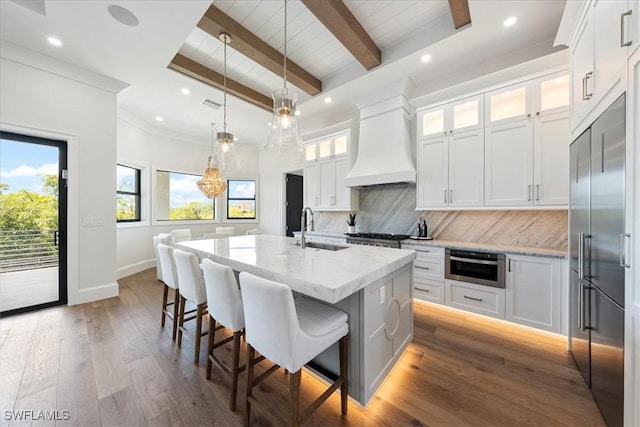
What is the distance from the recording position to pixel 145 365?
6.15 ft

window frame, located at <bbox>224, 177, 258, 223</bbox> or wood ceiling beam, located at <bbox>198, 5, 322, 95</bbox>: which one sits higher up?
wood ceiling beam, located at <bbox>198, 5, 322, 95</bbox>

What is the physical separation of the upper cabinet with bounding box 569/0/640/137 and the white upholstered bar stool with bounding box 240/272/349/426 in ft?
6.63

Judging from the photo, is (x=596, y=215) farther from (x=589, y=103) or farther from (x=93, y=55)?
(x=93, y=55)

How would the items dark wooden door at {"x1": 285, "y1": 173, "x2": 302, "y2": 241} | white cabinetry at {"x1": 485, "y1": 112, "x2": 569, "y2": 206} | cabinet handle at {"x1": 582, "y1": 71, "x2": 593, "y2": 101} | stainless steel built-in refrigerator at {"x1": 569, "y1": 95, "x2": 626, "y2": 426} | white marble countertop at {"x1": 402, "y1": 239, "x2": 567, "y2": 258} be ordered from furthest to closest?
dark wooden door at {"x1": 285, "y1": 173, "x2": 302, "y2": 241}, white cabinetry at {"x1": 485, "y1": 112, "x2": 569, "y2": 206}, white marble countertop at {"x1": 402, "y1": 239, "x2": 567, "y2": 258}, cabinet handle at {"x1": 582, "y1": 71, "x2": 593, "y2": 101}, stainless steel built-in refrigerator at {"x1": 569, "y1": 95, "x2": 626, "y2": 426}

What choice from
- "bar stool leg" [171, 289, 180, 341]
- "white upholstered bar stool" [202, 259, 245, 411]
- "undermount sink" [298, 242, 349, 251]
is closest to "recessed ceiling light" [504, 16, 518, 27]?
"undermount sink" [298, 242, 349, 251]

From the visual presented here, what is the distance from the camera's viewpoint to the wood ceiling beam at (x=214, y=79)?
301 cm

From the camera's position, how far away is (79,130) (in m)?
3.11

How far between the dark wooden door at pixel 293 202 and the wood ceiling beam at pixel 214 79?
225 cm

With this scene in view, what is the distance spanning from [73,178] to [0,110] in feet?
2.95

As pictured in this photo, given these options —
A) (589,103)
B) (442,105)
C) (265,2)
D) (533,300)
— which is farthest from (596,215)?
(265,2)

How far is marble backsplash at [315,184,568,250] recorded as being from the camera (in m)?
2.68

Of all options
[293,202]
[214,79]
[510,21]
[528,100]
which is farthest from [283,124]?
[293,202]

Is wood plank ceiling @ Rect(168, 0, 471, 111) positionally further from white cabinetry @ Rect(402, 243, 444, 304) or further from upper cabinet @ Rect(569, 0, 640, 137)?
white cabinetry @ Rect(402, 243, 444, 304)

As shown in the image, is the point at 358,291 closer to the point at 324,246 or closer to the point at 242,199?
the point at 324,246
